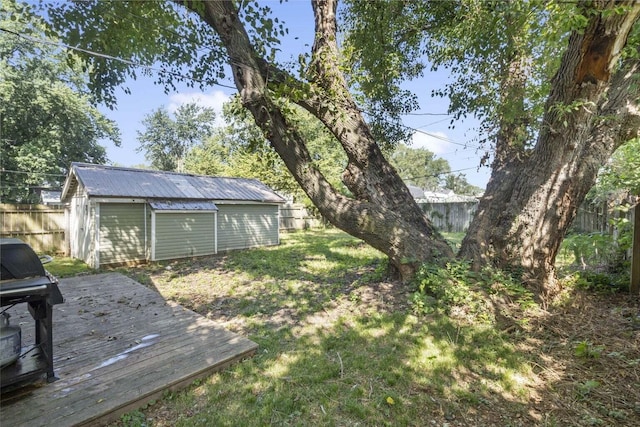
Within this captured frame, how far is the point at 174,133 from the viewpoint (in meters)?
30.7

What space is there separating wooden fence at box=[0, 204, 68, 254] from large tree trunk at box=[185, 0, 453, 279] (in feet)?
30.8

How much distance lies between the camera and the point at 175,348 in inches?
123

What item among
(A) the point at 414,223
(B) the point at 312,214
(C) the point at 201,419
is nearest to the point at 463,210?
(B) the point at 312,214

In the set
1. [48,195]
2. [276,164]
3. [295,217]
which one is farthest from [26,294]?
[48,195]

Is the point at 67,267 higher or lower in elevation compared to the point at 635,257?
lower

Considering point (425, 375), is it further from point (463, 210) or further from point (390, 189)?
point (463, 210)

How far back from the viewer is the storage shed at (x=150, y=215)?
312 inches

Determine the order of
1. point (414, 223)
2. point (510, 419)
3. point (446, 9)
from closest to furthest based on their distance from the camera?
1. point (510, 419)
2. point (414, 223)
3. point (446, 9)

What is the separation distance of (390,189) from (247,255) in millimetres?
6244

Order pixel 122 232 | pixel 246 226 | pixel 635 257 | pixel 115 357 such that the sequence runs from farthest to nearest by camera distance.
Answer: pixel 246 226 < pixel 122 232 < pixel 635 257 < pixel 115 357

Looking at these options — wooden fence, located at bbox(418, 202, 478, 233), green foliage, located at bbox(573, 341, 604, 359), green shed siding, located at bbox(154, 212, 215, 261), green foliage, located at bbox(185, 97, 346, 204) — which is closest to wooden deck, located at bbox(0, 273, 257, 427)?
green foliage, located at bbox(573, 341, 604, 359)

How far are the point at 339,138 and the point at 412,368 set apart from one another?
3119mm

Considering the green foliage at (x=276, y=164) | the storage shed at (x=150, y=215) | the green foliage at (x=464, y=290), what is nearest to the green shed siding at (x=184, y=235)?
the storage shed at (x=150, y=215)

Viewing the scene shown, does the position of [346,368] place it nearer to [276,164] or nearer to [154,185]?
[154,185]
